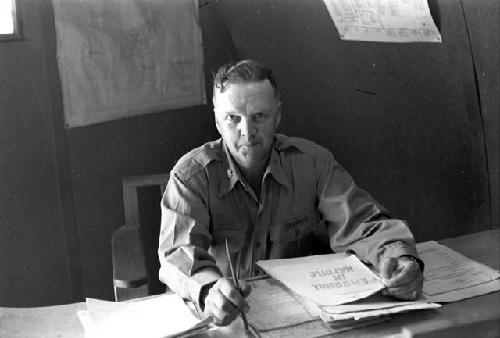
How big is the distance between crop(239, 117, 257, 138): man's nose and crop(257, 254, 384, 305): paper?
1.23 feet

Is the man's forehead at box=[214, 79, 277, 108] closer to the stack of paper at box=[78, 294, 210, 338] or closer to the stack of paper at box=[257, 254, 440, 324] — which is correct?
the stack of paper at box=[257, 254, 440, 324]

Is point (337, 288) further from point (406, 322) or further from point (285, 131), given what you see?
point (285, 131)

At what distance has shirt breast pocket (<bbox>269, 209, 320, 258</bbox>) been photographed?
190cm

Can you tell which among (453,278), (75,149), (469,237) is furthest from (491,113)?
(75,149)

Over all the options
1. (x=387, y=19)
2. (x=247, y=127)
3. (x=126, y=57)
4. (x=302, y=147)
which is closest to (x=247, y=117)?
(x=247, y=127)

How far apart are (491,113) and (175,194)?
1.34 meters

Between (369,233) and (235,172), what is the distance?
1.45 feet

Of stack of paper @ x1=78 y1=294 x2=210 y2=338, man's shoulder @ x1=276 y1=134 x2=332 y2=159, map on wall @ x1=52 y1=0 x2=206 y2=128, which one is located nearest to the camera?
stack of paper @ x1=78 y1=294 x2=210 y2=338

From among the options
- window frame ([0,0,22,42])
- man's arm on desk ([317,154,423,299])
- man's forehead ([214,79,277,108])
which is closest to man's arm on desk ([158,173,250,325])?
man's forehead ([214,79,277,108])

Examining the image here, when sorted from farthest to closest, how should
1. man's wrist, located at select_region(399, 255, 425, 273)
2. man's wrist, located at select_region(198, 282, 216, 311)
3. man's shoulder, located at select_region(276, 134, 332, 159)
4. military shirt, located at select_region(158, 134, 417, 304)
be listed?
1. man's shoulder, located at select_region(276, 134, 332, 159)
2. military shirt, located at select_region(158, 134, 417, 304)
3. man's wrist, located at select_region(399, 255, 425, 273)
4. man's wrist, located at select_region(198, 282, 216, 311)

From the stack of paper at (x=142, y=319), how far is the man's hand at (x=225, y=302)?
34mm

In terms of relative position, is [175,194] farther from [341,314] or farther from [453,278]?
[453,278]

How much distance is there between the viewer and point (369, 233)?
67.1 inches

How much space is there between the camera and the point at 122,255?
179 centimetres
